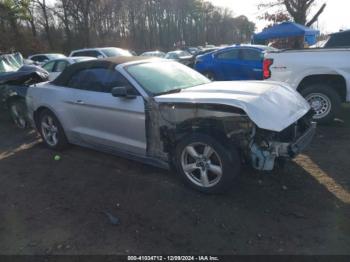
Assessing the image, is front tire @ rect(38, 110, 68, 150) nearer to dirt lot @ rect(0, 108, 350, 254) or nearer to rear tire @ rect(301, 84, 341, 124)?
dirt lot @ rect(0, 108, 350, 254)

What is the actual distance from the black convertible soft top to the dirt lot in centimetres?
143

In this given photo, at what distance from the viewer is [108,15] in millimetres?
42906

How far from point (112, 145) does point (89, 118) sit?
0.59 m

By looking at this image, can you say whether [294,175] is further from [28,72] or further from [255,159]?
[28,72]

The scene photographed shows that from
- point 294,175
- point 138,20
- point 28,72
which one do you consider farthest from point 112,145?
point 138,20

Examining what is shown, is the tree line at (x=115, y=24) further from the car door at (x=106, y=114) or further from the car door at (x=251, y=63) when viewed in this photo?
the car door at (x=106, y=114)

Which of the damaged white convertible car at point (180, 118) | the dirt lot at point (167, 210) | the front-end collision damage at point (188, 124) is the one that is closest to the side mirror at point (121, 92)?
the damaged white convertible car at point (180, 118)

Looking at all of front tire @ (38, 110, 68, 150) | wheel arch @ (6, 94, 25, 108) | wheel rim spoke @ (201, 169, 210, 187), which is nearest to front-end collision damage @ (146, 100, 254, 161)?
wheel rim spoke @ (201, 169, 210, 187)

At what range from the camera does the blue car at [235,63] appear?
1002cm

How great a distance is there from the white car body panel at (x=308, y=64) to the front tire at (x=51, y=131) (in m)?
4.31

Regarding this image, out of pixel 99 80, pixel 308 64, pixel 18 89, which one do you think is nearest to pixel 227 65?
pixel 308 64

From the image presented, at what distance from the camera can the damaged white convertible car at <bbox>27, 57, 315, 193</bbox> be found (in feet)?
11.1

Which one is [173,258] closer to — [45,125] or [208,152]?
[208,152]

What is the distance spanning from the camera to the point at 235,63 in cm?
1045
